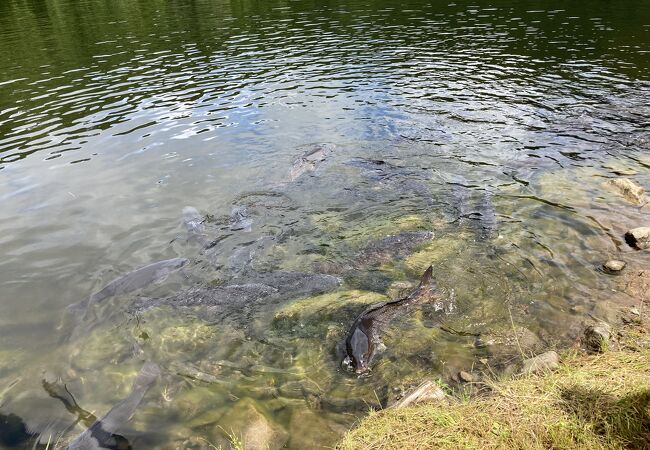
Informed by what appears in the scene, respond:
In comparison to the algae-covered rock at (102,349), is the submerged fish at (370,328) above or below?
above

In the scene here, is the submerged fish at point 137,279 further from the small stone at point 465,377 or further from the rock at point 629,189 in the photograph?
the rock at point 629,189

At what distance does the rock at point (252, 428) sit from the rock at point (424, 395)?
155 centimetres

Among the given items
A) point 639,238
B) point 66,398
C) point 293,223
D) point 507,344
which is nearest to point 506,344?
point 507,344

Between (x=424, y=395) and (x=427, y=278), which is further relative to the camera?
(x=427, y=278)

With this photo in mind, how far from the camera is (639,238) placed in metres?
8.66

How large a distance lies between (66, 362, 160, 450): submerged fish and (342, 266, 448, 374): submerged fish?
9.90 feet

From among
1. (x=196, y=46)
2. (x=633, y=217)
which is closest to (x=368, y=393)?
(x=633, y=217)

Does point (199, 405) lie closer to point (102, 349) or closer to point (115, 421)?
point (115, 421)

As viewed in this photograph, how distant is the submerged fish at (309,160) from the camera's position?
12832mm

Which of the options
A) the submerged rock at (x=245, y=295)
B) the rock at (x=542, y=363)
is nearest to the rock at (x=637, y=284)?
the rock at (x=542, y=363)

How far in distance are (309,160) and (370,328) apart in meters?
7.44

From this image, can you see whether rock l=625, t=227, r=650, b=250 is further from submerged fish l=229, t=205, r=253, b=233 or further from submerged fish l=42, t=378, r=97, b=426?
submerged fish l=42, t=378, r=97, b=426

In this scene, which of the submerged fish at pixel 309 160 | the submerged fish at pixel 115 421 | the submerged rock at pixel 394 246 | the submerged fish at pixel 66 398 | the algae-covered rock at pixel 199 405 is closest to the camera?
the submerged fish at pixel 115 421

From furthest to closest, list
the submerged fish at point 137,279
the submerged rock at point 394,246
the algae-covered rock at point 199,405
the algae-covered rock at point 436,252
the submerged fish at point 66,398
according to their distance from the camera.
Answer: the submerged rock at point 394,246 < the algae-covered rock at point 436,252 < the submerged fish at point 137,279 < the submerged fish at point 66,398 < the algae-covered rock at point 199,405
